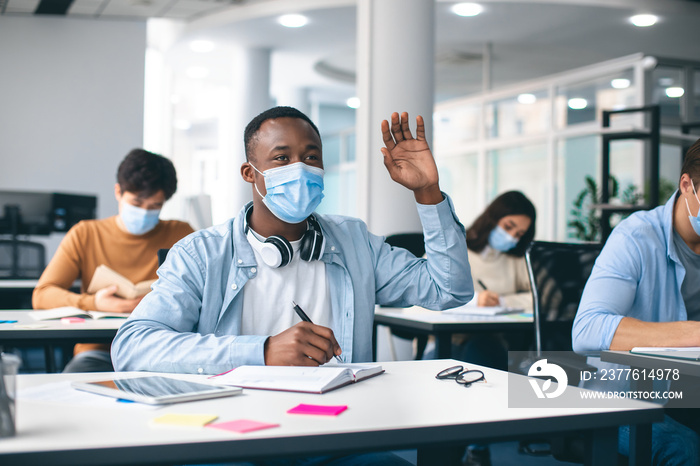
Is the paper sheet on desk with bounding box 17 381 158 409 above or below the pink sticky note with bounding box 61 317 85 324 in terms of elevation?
above

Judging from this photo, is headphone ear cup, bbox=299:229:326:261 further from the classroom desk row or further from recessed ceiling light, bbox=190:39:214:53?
recessed ceiling light, bbox=190:39:214:53

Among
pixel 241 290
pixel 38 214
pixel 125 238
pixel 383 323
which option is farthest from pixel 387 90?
pixel 241 290

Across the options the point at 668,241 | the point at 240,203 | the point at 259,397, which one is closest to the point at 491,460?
the point at 668,241

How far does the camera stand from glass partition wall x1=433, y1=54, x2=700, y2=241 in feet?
23.9

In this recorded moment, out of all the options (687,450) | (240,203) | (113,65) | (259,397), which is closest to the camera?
(259,397)

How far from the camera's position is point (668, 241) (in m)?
1.99

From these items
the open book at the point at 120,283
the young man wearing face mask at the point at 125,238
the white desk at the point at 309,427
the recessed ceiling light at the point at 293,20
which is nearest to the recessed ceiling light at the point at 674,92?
the recessed ceiling light at the point at 293,20

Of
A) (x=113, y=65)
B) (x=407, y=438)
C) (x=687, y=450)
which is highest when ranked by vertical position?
(x=113, y=65)

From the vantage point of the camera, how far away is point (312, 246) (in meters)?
1.77

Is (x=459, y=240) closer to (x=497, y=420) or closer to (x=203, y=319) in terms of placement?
(x=203, y=319)

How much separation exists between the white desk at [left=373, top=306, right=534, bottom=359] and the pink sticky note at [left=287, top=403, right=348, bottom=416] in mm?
1618

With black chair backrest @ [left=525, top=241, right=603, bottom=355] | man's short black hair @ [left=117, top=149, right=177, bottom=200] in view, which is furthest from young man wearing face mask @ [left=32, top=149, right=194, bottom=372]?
black chair backrest @ [left=525, top=241, right=603, bottom=355]

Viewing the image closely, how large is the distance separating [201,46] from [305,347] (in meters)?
8.23

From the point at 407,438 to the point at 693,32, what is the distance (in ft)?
27.2
